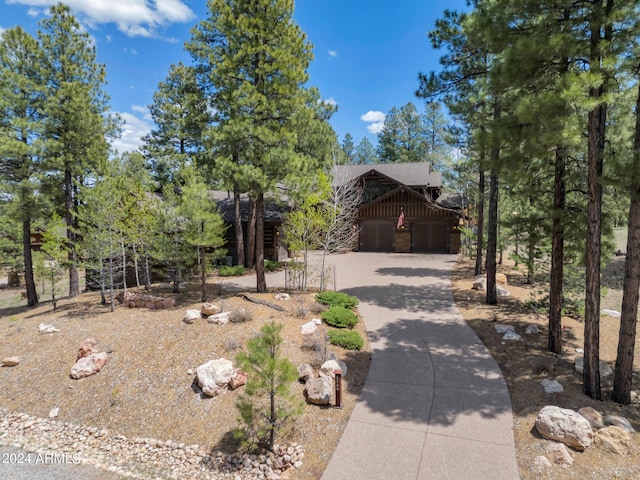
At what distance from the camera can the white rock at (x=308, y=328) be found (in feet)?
31.5

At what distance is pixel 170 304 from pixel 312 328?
5.45 meters

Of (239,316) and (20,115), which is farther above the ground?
(20,115)

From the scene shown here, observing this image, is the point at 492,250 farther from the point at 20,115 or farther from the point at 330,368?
the point at 20,115

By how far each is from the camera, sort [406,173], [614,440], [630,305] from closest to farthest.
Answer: [614,440] → [630,305] → [406,173]

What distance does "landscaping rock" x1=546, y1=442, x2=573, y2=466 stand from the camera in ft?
16.8

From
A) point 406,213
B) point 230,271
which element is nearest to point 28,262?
point 230,271

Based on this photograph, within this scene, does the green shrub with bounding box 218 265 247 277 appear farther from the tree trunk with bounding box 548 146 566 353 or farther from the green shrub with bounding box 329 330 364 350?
the tree trunk with bounding box 548 146 566 353

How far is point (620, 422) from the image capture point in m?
5.84

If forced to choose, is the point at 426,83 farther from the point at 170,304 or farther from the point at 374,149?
the point at 374,149

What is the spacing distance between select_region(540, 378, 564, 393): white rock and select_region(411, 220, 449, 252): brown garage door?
21.0 meters

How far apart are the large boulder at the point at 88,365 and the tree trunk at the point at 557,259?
38.8 ft

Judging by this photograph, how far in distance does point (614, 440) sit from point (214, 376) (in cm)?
743

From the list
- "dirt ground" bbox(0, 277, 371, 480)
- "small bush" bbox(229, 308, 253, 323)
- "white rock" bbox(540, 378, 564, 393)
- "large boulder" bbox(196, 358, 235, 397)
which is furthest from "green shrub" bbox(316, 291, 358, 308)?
"white rock" bbox(540, 378, 564, 393)

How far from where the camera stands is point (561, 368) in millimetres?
7832
